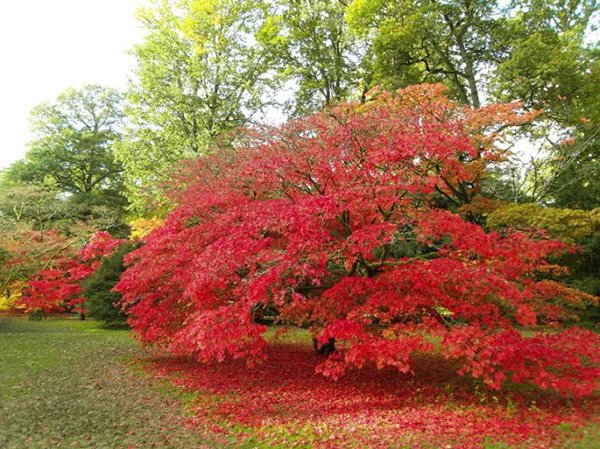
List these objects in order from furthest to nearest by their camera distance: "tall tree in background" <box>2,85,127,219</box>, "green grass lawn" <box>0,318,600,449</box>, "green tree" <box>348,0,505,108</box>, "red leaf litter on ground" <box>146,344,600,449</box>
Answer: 1. "tall tree in background" <box>2,85,127,219</box>
2. "green tree" <box>348,0,505,108</box>
3. "green grass lawn" <box>0,318,600,449</box>
4. "red leaf litter on ground" <box>146,344,600,449</box>

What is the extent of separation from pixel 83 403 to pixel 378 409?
177 inches

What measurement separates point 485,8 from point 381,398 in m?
14.5

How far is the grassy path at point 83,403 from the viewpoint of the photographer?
5.40m

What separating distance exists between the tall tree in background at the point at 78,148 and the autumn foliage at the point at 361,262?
22.6 m

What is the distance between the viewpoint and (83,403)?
6883 mm

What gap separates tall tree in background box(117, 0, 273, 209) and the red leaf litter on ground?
10.5 m

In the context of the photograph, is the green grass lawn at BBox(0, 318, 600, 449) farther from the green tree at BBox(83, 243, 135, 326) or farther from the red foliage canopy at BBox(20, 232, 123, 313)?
the red foliage canopy at BBox(20, 232, 123, 313)

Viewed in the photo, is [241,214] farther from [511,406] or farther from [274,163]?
[511,406]

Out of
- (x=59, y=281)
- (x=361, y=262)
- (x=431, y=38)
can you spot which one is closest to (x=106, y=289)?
(x=59, y=281)

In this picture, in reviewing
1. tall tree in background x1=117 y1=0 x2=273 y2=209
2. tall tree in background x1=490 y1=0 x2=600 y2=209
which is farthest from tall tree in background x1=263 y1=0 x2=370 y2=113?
tall tree in background x1=490 y1=0 x2=600 y2=209

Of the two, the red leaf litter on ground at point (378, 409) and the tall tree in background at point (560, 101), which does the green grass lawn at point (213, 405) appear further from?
the tall tree in background at point (560, 101)

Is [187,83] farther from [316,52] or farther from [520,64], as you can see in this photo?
[520,64]

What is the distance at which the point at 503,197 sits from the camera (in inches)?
551

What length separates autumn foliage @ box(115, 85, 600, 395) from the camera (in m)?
5.92
